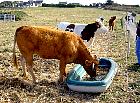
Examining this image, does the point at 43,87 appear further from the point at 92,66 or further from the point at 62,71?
the point at 92,66

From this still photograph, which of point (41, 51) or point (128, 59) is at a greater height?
point (41, 51)

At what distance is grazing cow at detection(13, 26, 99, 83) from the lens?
8914 mm

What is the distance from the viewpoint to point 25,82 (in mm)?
8875

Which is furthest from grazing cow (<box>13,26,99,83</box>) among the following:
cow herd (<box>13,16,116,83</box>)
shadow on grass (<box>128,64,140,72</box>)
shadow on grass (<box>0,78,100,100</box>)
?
shadow on grass (<box>128,64,140,72</box>)

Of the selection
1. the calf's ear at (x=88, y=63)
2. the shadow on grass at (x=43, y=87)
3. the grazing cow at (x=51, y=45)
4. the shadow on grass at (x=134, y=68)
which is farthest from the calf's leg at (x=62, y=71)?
the shadow on grass at (x=134, y=68)

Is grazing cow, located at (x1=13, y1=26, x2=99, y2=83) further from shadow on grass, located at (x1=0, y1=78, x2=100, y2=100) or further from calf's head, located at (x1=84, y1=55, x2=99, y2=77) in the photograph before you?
shadow on grass, located at (x1=0, y1=78, x2=100, y2=100)

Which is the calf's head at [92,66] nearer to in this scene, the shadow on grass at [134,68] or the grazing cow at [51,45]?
the grazing cow at [51,45]

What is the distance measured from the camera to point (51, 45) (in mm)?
8930

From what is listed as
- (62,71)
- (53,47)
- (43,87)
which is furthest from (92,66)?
(43,87)

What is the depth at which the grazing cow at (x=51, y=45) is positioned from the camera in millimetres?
8914

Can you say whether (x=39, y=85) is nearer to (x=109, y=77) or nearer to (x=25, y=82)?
(x=25, y=82)

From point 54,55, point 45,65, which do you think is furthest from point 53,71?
point 54,55

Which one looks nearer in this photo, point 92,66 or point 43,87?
point 43,87

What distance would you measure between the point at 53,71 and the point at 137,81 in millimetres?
2496
